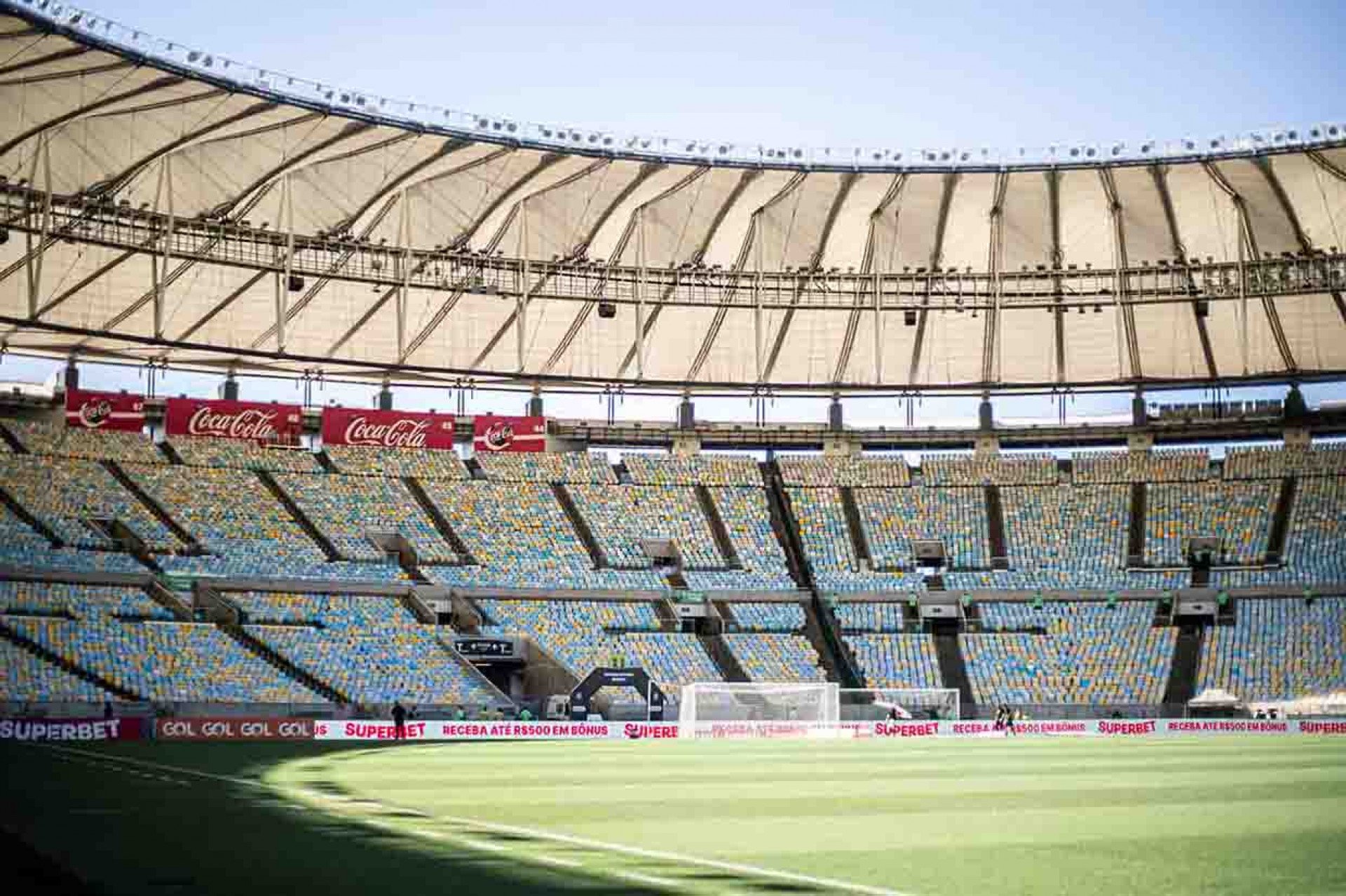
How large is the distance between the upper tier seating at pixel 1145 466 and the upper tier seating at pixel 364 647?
3117 centimetres

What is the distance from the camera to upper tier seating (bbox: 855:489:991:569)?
2719 inches

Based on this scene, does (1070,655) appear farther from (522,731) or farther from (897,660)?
(522,731)

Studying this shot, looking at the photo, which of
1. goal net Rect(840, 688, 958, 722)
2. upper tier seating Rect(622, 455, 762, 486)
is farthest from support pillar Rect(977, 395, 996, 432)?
goal net Rect(840, 688, 958, 722)

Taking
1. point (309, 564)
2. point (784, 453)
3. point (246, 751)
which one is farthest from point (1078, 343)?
point (246, 751)

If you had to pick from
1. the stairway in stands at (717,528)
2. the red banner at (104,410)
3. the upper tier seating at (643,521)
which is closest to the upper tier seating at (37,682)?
the red banner at (104,410)

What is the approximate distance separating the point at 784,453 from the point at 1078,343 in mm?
14489

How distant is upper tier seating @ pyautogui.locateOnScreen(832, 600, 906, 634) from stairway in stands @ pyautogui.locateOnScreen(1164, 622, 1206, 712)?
10953mm

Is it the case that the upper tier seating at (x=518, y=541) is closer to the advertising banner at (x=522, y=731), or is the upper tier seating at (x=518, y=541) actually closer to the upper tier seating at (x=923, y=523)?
the upper tier seating at (x=923, y=523)

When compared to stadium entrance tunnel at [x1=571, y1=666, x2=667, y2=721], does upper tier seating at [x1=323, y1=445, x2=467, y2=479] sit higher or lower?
higher

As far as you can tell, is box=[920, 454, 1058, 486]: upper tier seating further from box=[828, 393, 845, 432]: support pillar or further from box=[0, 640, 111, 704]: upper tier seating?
box=[0, 640, 111, 704]: upper tier seating

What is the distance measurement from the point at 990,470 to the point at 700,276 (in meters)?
17.1

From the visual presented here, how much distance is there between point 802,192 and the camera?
6544 cm

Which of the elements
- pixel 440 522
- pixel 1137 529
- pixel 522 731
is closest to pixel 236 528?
pixel 440 522

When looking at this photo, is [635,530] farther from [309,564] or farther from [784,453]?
[309,564]
